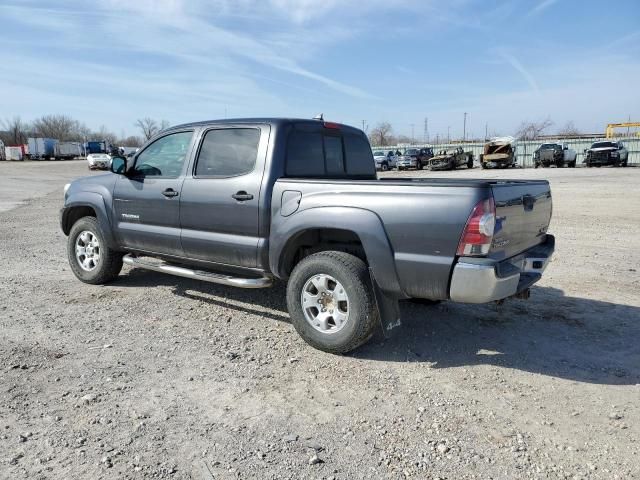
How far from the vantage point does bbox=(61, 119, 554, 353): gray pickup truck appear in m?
3.46

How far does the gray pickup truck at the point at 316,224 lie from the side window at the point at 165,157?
2 centimetres

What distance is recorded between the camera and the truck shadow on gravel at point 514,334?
3.91m

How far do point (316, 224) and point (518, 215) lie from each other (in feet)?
5.06

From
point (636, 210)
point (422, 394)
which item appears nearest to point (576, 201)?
point (636, 210)

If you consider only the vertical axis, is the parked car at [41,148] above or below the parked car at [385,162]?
above

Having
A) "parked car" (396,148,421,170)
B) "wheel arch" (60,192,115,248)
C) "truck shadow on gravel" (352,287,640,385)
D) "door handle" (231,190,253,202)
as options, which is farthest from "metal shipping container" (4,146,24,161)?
"truck shadow on gravel" (352,287,640,385)

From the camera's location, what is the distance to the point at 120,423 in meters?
3.01

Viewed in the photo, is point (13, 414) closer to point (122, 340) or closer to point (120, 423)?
point (120, 423)

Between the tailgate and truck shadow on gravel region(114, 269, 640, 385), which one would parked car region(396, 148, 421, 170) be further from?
the tailgate

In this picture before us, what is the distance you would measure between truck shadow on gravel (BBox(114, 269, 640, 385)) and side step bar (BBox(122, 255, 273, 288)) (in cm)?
53

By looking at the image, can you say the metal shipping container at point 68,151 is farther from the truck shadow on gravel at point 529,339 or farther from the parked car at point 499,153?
the truck shadow on gravel at point 529,339

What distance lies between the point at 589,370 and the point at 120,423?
333 cm

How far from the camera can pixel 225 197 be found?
4.58 meters

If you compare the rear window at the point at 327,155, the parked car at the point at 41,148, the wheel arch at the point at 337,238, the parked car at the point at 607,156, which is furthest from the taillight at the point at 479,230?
the parked car at the point at 41,148
